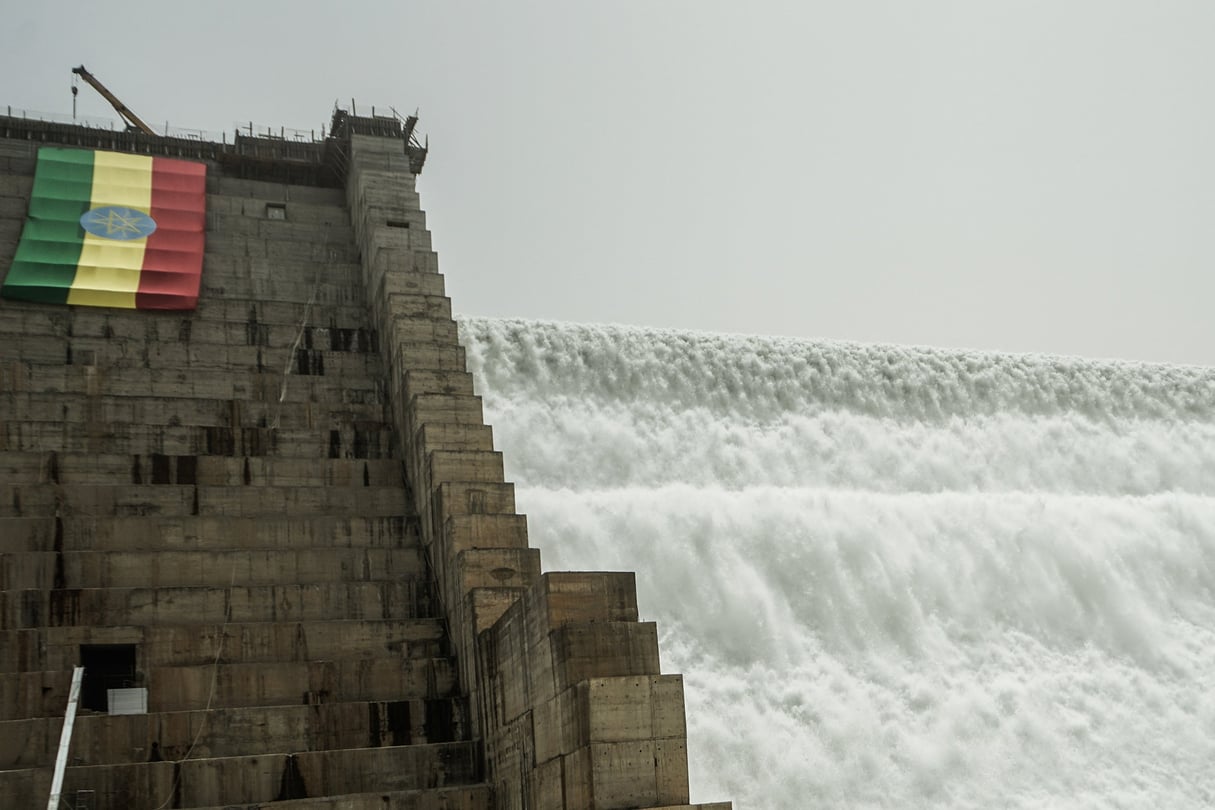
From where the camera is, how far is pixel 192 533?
14.3 metres

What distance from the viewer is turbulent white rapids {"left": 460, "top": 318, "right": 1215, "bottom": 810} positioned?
20.8 m

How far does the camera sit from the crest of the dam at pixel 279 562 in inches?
441

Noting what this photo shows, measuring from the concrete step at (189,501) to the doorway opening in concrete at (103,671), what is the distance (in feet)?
7.49

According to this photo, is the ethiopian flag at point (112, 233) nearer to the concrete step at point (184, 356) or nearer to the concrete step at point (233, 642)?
the concrete step at point (184, 356)

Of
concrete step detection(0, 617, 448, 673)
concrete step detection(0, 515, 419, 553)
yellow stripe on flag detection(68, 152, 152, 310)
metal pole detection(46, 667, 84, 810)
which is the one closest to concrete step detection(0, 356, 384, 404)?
yellow stripe on flag detection(68, 152, 152, 310)

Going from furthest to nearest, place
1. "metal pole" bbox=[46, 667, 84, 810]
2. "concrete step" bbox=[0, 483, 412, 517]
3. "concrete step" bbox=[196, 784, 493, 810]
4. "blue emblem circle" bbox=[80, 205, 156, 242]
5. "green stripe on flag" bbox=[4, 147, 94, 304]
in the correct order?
"blue emblem circle" bbox=[80, 205, 156, 242], "green stripe on flag" bbox=[4, 147, 94, 304], "concrete step" bbox=[0, 483, 412, 517], "concrete step" bbox=[196, 784, 493, 810], "metal pole" bbox=[46, 667, 84, 810]

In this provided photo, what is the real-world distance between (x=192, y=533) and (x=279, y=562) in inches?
39.5

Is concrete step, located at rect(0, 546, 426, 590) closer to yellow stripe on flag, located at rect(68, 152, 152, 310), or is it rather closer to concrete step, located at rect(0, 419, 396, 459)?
concrete step, located at rect(0, 419, 396, 459)

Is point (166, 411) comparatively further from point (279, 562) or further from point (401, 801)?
point (401, 801)

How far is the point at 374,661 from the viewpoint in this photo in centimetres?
1312

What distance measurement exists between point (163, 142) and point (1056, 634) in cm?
1753

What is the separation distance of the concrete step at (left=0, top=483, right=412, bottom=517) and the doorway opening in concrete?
228 cm

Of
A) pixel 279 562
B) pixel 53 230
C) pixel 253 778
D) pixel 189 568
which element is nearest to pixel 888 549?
pixel 279 562

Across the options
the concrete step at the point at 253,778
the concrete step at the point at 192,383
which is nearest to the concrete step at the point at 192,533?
the concrete step at the point at 192,383
